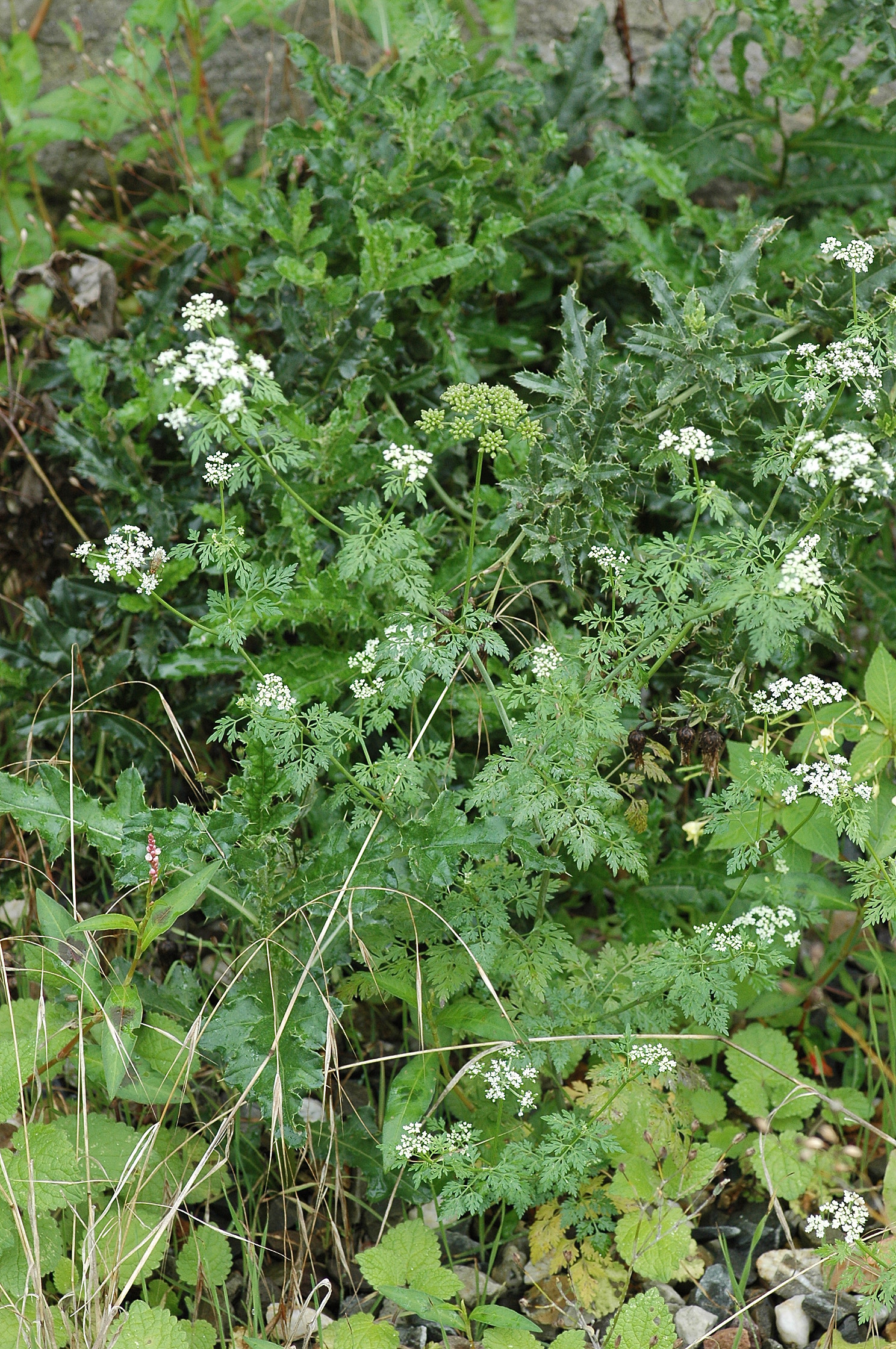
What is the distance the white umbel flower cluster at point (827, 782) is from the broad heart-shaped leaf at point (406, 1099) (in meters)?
0.81

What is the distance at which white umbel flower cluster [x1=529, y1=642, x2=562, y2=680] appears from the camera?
1.89 metres

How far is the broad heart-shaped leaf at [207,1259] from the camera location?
199 centimetres

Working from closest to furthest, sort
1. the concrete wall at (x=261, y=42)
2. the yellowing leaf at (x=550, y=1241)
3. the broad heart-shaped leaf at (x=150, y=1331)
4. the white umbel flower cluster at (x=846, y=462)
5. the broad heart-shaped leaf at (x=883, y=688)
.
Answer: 1. the white umbel flower cluster at (x=846, y=462)
2. the broad heart-shaped leaf at (x=150, y=1331)
3. the yellowing leaf at (x=550, y=1241)
4. the broad heart-shaped leaf at (x=883, y=688)
5. the concrete wall at (x=261, y=42)

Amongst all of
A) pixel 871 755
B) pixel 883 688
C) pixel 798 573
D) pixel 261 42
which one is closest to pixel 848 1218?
pixel 871 755

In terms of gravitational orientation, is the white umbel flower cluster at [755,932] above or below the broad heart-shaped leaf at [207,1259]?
above

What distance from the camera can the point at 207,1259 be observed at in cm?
200

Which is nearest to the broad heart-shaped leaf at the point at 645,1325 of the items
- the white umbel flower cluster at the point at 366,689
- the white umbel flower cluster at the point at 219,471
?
the white umbel flower cluster at the point at 366,689

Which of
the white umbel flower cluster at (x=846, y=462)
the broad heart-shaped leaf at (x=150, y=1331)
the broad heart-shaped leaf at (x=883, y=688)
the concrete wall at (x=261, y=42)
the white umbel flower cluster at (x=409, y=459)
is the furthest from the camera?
the concrete wall at (x=261, y=42)

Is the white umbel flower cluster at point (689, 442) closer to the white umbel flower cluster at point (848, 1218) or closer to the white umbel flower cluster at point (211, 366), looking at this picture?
the white umbel flower cluster at point (211, 366)

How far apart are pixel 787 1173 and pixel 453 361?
6.56ft

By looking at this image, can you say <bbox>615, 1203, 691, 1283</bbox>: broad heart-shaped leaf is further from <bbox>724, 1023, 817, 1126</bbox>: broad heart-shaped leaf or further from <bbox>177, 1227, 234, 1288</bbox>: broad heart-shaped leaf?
<bbox>177, 1227, 234, 1288</bbox>: broad heart-shaped leaf

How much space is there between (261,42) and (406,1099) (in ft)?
11.7

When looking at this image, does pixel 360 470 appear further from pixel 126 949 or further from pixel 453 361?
pixel 126 949

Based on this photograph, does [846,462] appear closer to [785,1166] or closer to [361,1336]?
[785,1166]
